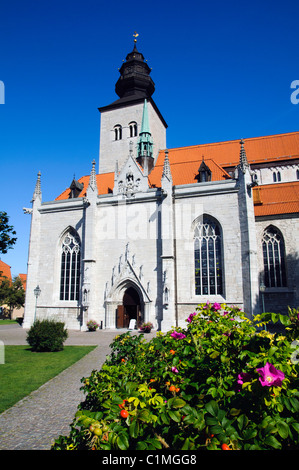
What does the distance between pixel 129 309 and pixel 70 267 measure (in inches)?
246

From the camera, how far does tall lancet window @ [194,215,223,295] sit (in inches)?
840

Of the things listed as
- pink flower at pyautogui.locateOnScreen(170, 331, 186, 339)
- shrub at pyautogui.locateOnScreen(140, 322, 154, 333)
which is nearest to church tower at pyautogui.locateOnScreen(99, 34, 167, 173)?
shrub at pyautogui.locateOnScreen(140, 322, 154, 333)

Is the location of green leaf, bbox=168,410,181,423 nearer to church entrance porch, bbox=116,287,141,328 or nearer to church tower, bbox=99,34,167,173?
church entrance porch, bbox=116,287,141,328

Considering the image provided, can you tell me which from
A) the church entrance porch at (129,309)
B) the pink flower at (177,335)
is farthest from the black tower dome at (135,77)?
the pink flower at (177,335)

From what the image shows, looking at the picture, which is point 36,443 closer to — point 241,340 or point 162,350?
point 162,350

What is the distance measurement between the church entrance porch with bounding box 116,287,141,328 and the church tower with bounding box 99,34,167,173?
15.5 m

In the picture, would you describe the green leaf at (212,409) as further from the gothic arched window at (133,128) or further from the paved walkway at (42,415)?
the gothic arched window at (133,128)

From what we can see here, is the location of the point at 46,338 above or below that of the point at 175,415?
below

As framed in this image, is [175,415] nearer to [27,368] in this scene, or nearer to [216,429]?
[216,429]

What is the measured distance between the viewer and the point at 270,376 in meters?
2.39

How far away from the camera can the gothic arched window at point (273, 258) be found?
73.8 ft

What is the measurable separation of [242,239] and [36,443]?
1793 cm

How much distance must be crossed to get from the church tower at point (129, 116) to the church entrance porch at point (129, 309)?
15.5 metres

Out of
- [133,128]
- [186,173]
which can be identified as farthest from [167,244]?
[133,128]
